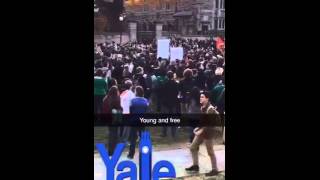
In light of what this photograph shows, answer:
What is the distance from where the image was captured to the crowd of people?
4.76 meters

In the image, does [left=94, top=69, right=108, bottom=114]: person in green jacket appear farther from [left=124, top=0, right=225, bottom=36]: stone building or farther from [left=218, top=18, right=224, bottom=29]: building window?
[left=218, top=18, right=224, bottom=29]: building window

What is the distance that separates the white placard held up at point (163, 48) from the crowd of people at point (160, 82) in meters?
0.03

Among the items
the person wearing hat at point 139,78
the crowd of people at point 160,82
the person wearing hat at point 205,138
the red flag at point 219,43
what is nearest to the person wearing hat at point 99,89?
the crowd of people at point 160,82

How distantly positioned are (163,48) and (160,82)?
0.29 meters

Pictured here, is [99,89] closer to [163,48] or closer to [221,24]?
[163,48]

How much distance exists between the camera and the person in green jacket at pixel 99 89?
470 centimetres

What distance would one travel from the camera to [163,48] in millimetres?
4797

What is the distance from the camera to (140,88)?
15.8 ft

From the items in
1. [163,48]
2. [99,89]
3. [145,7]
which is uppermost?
[145,7]

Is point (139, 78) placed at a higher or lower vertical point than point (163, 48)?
lower

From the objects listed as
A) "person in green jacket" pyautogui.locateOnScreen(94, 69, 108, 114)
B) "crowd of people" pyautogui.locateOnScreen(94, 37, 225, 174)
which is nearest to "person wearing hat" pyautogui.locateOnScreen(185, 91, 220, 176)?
"crowd of people" pyautogui.locateOnScreen(94, 37, 225, 174)

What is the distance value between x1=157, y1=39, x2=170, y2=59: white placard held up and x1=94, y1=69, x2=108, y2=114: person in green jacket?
20.3 inches

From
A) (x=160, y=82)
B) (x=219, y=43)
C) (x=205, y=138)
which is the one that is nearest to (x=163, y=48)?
(x=160, y=82)
